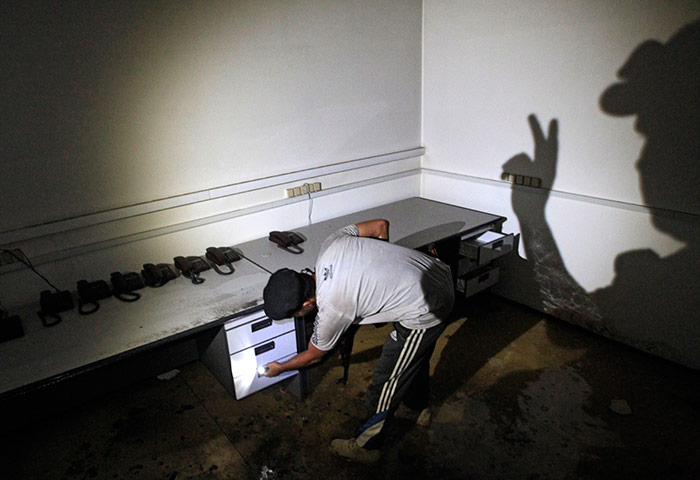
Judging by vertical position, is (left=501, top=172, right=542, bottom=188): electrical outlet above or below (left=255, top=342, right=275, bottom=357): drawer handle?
above

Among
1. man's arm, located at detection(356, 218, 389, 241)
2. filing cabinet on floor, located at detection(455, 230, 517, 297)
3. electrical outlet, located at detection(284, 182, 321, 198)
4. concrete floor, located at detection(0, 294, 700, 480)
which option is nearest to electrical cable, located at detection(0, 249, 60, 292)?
concrete floor, located at detection(0, 294, 700, 480)

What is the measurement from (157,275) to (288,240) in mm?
726

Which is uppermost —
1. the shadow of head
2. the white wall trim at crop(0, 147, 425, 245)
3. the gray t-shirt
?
the shadow of head

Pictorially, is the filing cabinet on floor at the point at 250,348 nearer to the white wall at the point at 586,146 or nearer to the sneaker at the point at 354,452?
the sneaker at the point at 354,452

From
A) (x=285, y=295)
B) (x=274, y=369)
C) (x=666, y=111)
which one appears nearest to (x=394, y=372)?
(x=274, y=369)

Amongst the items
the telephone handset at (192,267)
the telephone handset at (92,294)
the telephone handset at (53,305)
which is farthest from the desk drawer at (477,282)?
the telephone handset at (53,305)

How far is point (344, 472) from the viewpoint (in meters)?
2.07

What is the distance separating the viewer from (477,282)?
3035 mm

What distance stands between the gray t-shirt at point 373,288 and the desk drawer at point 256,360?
482mm

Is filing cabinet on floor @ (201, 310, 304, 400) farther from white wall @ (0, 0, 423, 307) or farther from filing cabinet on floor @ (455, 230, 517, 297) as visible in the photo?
filing cabinet on floor @ (455, 230, 517, 297)

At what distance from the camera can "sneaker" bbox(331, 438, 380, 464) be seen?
6.88 ft

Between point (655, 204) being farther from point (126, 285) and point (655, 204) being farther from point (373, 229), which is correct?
point (126, 285)

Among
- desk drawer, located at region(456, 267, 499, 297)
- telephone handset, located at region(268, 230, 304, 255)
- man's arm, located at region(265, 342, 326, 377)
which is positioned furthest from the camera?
desk drawer, located at region(456, 267, 499, 297)

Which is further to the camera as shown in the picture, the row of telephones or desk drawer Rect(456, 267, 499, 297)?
desk drawer Rect(456, 267, 499, 297)
